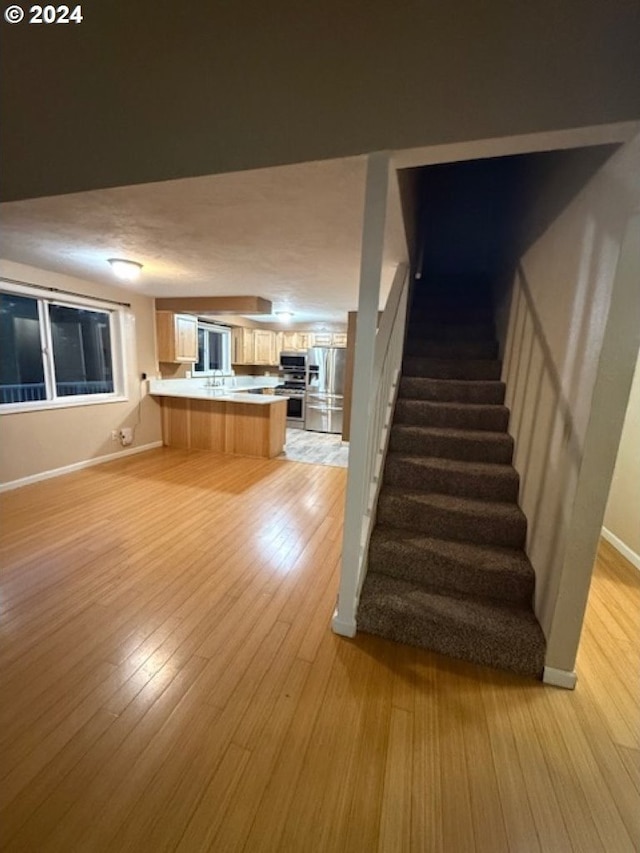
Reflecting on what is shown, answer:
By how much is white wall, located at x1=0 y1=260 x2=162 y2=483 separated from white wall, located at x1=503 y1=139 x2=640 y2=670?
4.46m

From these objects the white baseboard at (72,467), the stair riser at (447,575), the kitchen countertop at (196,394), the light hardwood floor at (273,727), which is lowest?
the light hardwood floor at (273,727)

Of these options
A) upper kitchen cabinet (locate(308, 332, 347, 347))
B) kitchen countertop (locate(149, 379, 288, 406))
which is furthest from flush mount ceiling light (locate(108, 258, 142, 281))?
upper kitchen cabinet (locate(308, 332, 347, 347))

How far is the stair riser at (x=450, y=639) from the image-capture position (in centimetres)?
154

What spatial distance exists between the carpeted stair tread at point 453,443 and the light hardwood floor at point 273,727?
992 mm

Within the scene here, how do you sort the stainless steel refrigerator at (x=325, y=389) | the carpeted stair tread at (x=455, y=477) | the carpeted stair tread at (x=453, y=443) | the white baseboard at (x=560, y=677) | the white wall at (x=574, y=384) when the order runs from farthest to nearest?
the stainless steel refrigerator at (x=325, y=389)
the carpeted stair tread at (x=453, y=443)
the carpeted stair tread at (x=455, y=477)
the white baseboard at (x=560, y=677)
the white wall at (x=574, y=384)

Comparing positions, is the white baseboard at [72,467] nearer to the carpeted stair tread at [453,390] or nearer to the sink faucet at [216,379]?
the sink faucet at [216,379]

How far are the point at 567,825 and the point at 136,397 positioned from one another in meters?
5.28

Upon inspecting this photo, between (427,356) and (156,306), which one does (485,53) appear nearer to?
(427,356)

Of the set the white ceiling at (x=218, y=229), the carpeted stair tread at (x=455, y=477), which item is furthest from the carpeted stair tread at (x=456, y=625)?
the white ceiling at (x=218, y=229)

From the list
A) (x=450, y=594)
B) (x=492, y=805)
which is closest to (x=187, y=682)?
(x=492, y=805)

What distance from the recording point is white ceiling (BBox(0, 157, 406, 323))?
1566 mm

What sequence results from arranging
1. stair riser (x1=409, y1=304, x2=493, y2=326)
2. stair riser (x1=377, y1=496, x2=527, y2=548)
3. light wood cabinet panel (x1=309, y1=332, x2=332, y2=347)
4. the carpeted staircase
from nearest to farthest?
the carpeted staircase, stair riser (x1=377, y1=496, x2=527, y2=548), stair riser (x1=409, y1=304, x2=493, y2=326), light wood cabinet panel (x1=309, y1=332, x2=332, y2=347)

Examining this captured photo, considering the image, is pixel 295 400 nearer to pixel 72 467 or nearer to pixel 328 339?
pixel 328 339

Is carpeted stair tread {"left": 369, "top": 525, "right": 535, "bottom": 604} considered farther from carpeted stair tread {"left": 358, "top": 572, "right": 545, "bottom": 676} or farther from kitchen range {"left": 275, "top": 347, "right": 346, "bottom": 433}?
kitchen range {"left": 275, "top": 347, "right": 346, "bottom": 433}
